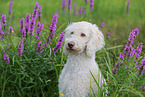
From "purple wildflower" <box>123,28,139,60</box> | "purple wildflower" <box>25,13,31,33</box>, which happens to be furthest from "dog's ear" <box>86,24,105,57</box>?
"purple wildflower" <box>25,13,31,33</box>

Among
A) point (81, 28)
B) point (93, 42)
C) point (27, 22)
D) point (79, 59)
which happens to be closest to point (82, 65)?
point (79, 59)

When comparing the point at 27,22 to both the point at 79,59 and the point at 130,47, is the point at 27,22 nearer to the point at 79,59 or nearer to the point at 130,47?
the point at 79,59

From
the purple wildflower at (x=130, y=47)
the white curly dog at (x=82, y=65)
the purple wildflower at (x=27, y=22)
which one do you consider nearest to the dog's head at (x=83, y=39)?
the white curly dog at (x=82, y=65)

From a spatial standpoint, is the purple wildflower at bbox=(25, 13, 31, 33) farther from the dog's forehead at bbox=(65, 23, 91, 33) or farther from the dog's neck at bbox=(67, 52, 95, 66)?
the dog's neck at bbox=(67, 52, 95, 66)

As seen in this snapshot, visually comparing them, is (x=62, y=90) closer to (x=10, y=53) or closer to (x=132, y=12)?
(x=10, y=53)

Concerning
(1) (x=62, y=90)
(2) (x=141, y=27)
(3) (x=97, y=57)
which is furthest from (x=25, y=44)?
(2) (x=141, y=27)

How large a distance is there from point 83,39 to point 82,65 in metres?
0.33

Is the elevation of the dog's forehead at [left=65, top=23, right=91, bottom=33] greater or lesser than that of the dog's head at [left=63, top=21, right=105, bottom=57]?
greater

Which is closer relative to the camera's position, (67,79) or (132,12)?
(67,79)

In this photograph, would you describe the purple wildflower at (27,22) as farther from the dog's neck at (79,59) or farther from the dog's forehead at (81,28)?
the dog's neck at (79,59)

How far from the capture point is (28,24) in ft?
9.78

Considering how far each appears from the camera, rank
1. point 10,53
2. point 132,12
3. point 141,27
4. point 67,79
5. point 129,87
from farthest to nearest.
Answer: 1. point 132,12
2. point 141,27
3. point 10,53
4. point 67,79
5. point 129,87

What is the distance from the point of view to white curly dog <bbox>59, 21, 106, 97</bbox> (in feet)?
8.06

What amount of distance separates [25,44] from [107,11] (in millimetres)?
5423
